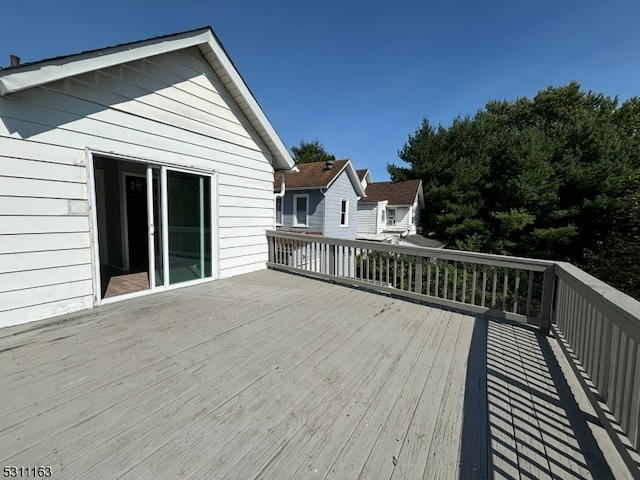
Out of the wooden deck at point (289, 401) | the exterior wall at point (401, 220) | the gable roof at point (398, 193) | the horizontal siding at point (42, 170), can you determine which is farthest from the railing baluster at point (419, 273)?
the exterior wall at point (401, 220)

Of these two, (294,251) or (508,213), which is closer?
(294,251)

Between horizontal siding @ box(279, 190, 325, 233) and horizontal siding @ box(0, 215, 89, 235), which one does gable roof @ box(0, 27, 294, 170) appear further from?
horizontal siding @ box(279, 190, 325, 233)

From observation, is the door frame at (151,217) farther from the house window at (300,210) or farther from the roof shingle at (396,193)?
the roof shingle at (396,193)

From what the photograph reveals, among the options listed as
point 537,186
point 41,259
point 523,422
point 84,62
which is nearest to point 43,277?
point 41,259

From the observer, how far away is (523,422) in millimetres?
1788

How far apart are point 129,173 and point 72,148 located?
105 inches

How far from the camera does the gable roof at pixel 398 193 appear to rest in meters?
19.5

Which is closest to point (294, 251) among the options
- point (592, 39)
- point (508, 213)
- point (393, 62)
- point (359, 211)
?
point (393, 62)

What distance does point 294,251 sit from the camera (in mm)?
6172

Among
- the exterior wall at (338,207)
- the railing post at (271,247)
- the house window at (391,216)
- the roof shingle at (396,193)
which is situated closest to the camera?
the railing post at (271,247)

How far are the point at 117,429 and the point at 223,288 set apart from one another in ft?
10.5

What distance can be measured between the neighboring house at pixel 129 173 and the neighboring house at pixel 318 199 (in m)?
6.72

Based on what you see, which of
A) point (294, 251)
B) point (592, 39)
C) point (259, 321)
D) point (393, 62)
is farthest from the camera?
point (592, 39)

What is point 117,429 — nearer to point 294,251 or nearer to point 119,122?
point 119,122
